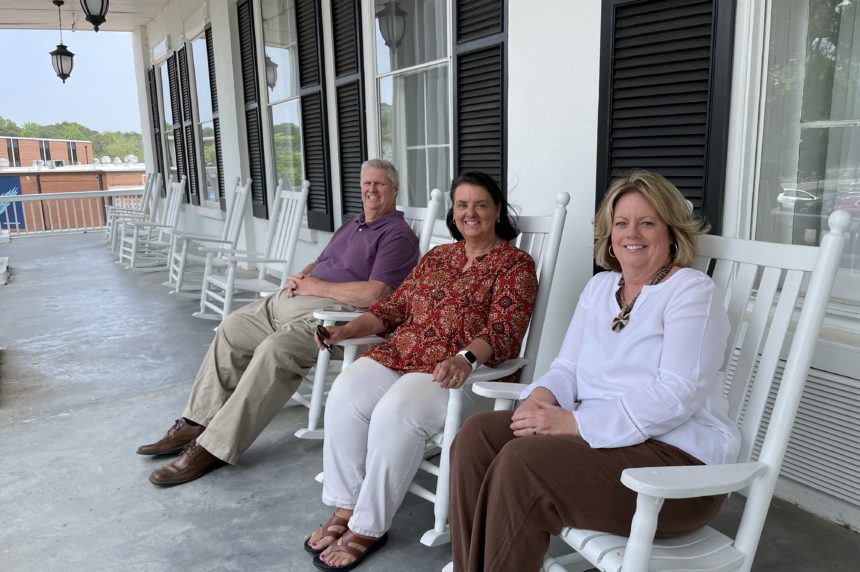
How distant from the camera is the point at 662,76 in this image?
2.10 m

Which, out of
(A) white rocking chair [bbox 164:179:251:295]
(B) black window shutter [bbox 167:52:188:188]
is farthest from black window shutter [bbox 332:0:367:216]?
(B) black window shutter [bbox 167:52:188:188]

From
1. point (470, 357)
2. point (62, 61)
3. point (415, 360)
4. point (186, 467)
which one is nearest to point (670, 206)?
point (470, 357)

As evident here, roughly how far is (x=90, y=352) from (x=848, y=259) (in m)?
4.15

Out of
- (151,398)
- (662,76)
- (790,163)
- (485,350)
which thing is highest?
(662,76)

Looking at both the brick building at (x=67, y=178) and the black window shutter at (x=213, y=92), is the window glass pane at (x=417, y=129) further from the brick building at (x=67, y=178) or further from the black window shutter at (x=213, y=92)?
the brick building at (x=67, y=178)

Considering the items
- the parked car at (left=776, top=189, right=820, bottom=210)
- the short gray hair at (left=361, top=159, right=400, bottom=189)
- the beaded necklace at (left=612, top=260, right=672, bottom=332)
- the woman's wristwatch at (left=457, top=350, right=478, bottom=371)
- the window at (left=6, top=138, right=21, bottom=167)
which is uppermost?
the window at (left=6, top=138, right=21, bottom=167)

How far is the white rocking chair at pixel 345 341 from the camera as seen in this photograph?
2303mm

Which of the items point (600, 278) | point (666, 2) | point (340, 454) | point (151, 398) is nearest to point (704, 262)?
point (600, 278)

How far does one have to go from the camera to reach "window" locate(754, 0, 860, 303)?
1862 mm

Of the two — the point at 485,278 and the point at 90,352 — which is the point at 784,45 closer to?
the point at 485,278

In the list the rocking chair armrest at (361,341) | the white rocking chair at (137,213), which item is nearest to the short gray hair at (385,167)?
the rocking chair armrest at (361,341)

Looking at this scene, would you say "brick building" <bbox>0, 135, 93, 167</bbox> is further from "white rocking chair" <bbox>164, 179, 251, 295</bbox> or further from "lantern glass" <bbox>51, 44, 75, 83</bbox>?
"white rocking chair" <bbox>164, 179, 251, 295</bbox>

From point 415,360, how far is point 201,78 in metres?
6.65

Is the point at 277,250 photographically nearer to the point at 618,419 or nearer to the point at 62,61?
the point at 618,419
